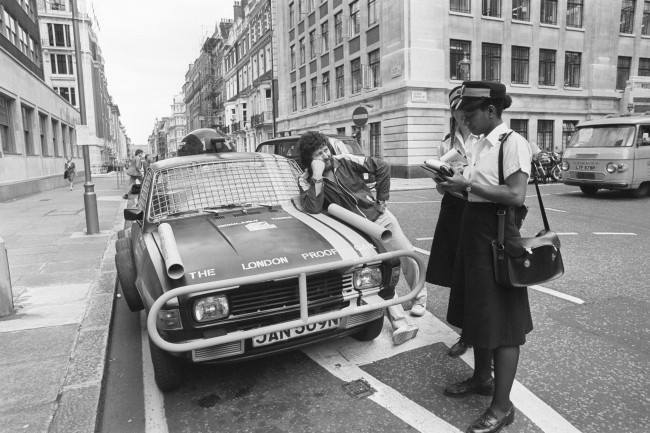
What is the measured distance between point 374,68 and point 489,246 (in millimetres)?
27187

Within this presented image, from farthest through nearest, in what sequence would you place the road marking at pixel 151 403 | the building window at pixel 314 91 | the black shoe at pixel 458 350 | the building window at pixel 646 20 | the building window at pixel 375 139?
the building window at pixel 314 91 < the building window at pixel 646 20 < the building window at pixel 375 139 < the black shoe at pixel 458 350 < the road marking at pixel 151 403

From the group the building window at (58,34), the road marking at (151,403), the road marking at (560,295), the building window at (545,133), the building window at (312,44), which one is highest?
the building window at (58,34)

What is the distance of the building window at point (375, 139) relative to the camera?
2798 cm

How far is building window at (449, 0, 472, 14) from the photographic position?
83.7ft

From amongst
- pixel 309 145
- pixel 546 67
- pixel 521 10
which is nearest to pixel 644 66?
pixel 546 67

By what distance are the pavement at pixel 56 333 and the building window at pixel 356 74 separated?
23757 millimetres

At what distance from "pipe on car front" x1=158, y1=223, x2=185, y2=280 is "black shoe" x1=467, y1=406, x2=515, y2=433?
6.40 ft

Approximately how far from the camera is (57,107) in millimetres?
27672

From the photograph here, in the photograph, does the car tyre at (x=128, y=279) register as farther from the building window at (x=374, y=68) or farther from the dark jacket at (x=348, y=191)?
the building window at (x=374, y=68)

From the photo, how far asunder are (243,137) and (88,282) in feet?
183

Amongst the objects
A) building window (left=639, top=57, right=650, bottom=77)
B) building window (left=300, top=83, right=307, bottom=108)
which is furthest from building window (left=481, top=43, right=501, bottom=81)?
building window (left=300, top=83, right=307, bottom=108)

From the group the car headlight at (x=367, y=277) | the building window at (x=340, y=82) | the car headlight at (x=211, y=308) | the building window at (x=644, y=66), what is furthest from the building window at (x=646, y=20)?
the car headlight at (x=211, y=308)

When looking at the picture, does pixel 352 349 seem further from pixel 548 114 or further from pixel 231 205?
pixel 548 114

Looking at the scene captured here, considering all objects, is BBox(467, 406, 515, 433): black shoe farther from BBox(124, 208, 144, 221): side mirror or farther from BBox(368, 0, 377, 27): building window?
BBox(368, 0, 377, 27): building window
